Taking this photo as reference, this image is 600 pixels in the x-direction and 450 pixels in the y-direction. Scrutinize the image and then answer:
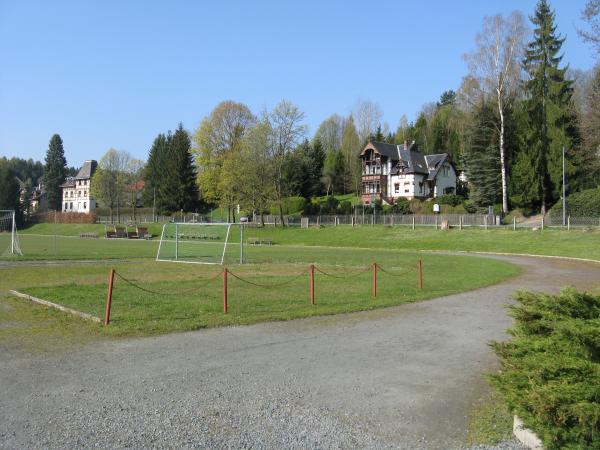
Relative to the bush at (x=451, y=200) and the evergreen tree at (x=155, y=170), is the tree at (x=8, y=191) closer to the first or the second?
the evergreen tree at (x=155, y=170)

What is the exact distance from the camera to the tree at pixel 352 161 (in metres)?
94.1

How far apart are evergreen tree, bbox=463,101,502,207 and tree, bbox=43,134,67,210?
334ft

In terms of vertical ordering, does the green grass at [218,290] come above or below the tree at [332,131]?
below

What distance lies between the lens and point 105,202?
97.3 metres

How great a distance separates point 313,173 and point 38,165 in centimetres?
14488

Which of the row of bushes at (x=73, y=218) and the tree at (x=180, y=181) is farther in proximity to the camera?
the row of bushes at (x=73, y=218)

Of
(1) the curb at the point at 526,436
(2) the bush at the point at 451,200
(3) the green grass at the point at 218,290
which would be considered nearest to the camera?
(1) the curb at the point at 526,436

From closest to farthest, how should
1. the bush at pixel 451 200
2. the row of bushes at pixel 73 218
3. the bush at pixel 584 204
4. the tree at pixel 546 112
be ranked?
the bush at pixel 584 204 < the tree at pixel 546 112 < the bush at pixel 451 200 < the row of bushes at pixel 73 218

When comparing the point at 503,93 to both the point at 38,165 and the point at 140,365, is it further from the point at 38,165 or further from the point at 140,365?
the point at 38,165

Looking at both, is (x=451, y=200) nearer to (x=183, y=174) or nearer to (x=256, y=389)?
(x=183, y=174)

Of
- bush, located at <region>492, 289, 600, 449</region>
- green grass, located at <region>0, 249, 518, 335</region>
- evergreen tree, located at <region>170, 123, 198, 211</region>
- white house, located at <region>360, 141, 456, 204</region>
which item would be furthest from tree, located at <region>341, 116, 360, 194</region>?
bush, located at <region>492, 289, 600, 449</region>

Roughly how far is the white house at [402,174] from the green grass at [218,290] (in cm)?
5539

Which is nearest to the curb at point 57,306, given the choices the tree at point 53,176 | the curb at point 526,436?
the curb at point 526,436

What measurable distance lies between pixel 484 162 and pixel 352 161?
39.0 meters
